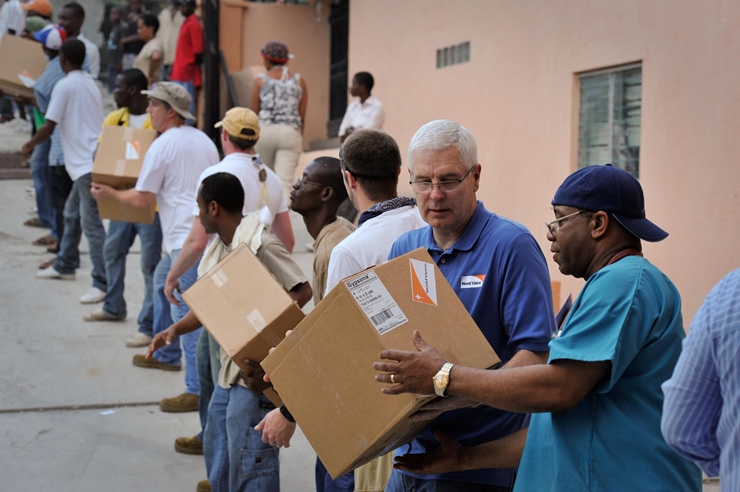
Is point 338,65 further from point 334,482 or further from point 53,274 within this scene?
point 334,482

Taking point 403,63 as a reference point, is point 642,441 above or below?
below

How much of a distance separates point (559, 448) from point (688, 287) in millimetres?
4456

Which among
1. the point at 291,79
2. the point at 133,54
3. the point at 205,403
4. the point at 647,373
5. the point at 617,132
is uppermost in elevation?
the point at 133,54

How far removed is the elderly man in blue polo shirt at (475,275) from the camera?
2.43m

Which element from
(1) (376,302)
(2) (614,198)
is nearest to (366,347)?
(1) (376,302)

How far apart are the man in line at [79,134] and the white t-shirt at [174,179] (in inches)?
76.6

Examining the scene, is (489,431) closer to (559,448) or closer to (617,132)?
(559,448)

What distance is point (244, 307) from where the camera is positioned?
3408 millimetres

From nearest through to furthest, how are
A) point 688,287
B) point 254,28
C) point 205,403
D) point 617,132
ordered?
point 205,403
point 688,287
point 617,132
point 254,28

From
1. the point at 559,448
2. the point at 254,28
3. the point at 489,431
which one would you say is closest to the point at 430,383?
the point at 559,448

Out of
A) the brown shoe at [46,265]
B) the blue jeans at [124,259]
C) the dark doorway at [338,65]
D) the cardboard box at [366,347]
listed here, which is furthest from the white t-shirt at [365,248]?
the dark doorway at [338,65]

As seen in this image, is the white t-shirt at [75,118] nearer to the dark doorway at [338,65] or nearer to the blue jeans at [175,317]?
the blue jeans at [175,317]

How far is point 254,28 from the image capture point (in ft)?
46.7

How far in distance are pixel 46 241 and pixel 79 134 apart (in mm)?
2235
